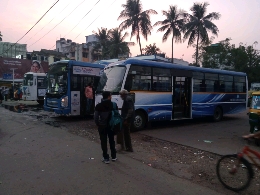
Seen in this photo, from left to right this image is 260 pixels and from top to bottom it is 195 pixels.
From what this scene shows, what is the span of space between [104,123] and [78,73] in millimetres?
7665

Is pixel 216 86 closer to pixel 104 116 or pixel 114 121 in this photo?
pixel 114 121

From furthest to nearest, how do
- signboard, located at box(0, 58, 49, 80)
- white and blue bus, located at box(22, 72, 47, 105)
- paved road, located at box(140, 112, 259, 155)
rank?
signboard, located at box(0, 58, 49, 80) < white and blue bus, located at box(22, 72, 47, 105) < paved road, located at box(140, 112, 259, 155)

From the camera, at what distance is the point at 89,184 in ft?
14.2

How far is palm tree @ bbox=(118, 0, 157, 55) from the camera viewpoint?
30.8 meters

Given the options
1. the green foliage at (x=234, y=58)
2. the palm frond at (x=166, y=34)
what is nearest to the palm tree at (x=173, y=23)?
the palm frond at (x=166, y=34)

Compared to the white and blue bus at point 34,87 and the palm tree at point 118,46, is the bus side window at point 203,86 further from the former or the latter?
the palm tree at point 118,46

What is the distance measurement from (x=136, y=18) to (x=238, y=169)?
28.9m

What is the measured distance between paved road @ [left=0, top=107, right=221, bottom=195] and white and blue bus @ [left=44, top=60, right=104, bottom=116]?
493 centimetres

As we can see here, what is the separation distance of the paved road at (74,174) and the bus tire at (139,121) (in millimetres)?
2835

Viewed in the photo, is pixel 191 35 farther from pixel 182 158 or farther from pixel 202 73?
pixel 182 158

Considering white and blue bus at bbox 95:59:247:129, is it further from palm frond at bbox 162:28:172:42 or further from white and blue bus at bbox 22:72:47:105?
palm frond at bbox 162:28:172:42

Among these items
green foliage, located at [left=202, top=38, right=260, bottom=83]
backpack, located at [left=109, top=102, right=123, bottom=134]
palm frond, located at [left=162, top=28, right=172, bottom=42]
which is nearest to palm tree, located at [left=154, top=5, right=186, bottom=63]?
palm frond, located at [left=162, top=28, right=172, bottom=42]

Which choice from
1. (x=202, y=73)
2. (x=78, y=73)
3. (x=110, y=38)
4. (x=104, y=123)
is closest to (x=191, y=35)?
(x=110, y=38)

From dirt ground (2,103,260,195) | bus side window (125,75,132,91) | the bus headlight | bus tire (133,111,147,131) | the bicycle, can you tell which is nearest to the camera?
the bicycle
